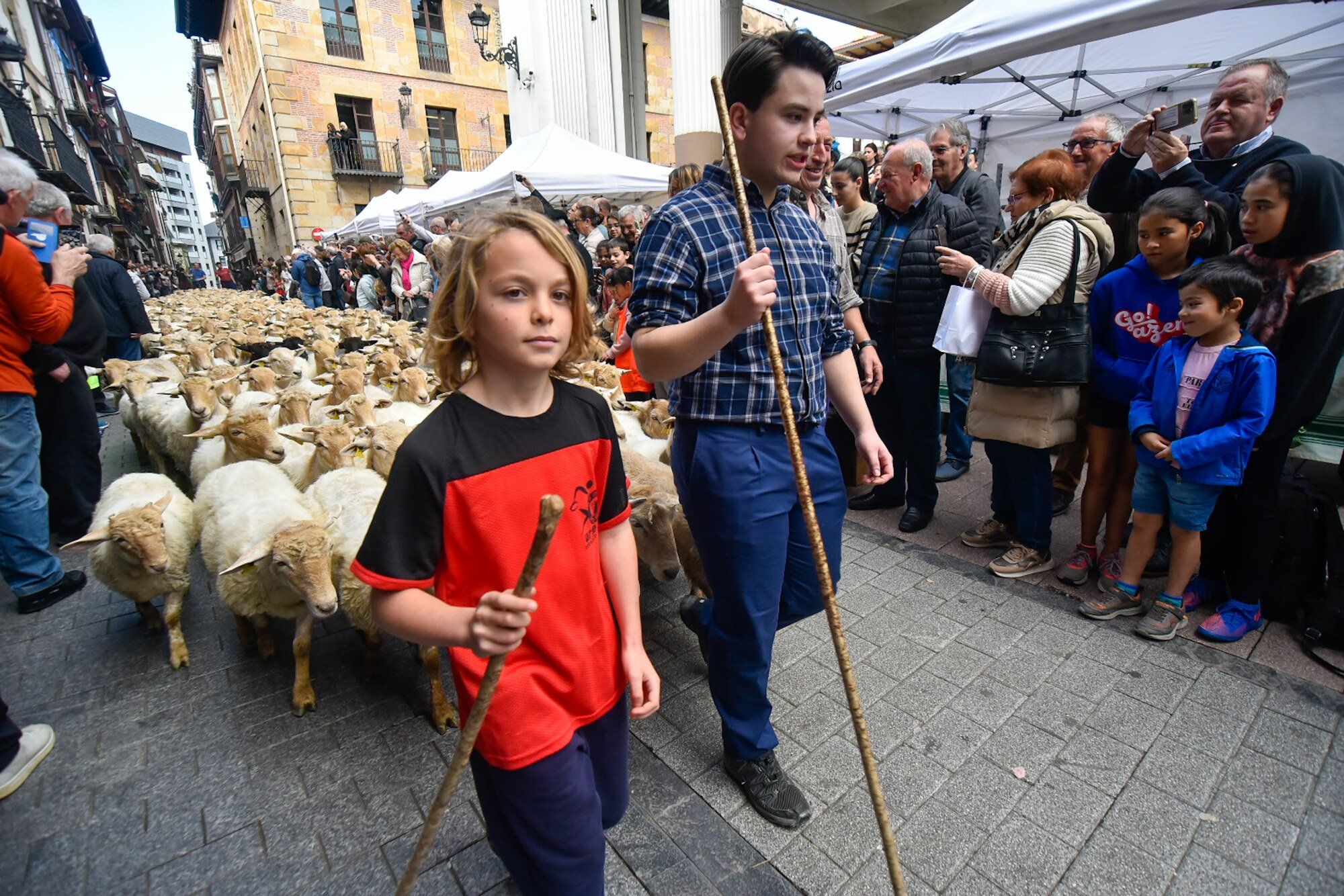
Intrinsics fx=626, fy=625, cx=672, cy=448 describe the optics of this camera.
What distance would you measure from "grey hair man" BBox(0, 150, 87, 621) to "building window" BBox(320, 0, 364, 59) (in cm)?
3404

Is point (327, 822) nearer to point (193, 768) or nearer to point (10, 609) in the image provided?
point (193, 768)

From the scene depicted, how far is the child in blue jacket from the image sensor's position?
116 inches

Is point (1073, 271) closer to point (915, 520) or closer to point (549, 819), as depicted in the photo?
point (915, 520)

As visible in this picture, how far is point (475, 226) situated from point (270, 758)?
2682mm

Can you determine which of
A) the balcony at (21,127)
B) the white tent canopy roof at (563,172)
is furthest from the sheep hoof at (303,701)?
the balcony at (21,127)

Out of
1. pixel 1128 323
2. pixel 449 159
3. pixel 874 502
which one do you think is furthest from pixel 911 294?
pixel 449 159

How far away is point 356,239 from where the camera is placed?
2258cm

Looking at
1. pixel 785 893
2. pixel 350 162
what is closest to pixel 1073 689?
Result: pixel 785 893

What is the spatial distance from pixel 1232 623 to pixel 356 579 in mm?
4479

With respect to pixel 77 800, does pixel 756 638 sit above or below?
above

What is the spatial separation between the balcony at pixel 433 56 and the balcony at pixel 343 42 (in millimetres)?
2784

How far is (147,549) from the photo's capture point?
330 centimetres

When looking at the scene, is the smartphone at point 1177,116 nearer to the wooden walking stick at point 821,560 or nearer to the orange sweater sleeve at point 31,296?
the wooden walking stick at point 821,560

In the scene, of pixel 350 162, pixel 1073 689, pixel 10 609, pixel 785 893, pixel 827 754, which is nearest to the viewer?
pixel 785 893
